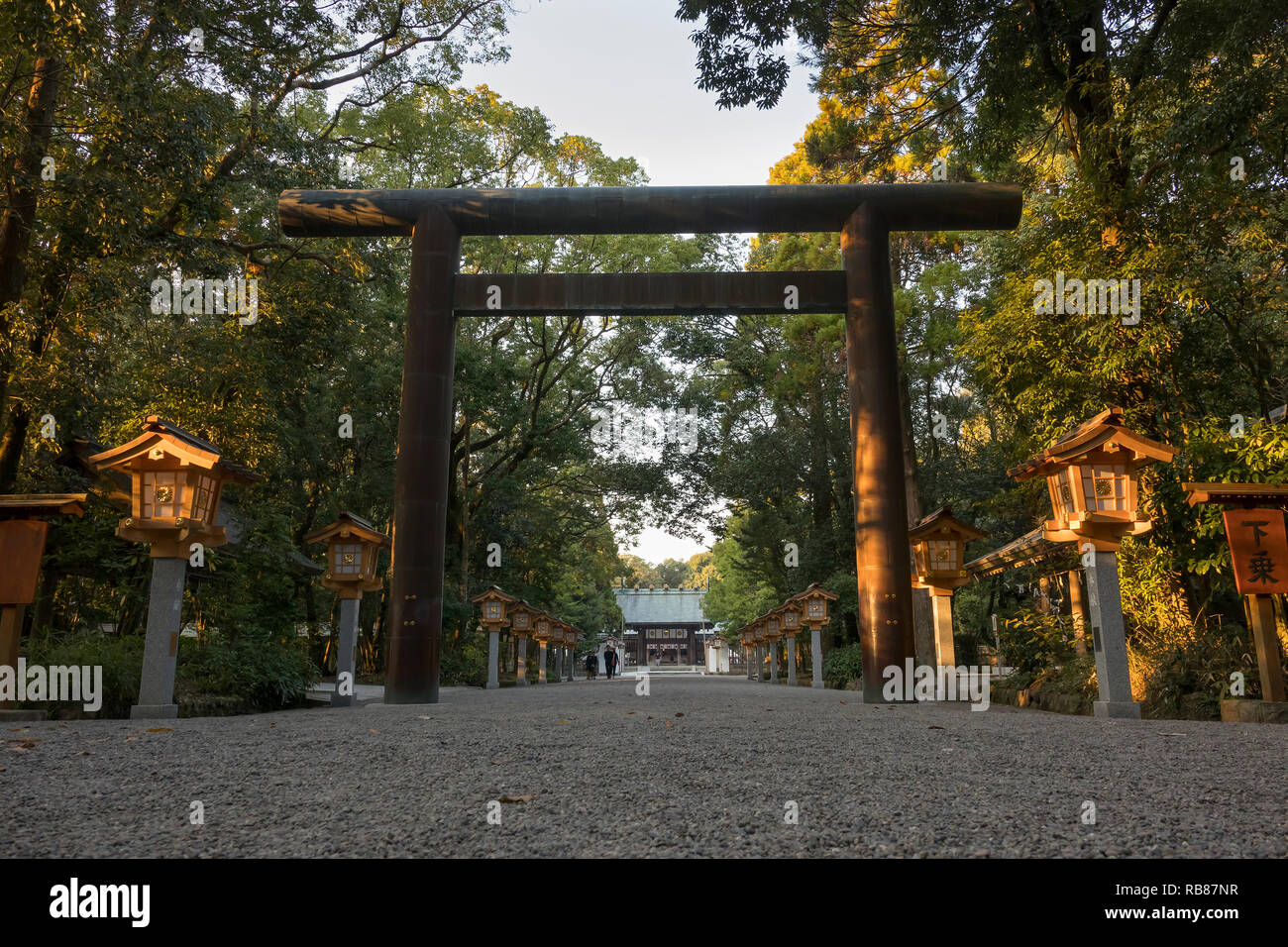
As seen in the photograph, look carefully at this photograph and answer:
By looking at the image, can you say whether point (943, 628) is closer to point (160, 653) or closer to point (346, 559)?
point (346, 559)

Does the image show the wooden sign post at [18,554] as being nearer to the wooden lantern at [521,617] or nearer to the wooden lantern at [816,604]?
the wooden lantern at [521,617]

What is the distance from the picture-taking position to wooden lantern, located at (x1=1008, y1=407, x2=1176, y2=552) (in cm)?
628

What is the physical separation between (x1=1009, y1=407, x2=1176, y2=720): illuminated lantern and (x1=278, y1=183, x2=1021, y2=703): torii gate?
1.82 metres

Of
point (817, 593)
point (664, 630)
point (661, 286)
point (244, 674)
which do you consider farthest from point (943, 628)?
point (664, 630)

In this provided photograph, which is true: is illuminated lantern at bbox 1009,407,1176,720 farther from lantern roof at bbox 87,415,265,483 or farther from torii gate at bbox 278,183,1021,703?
lantern roof at bbox 87,415,265,483

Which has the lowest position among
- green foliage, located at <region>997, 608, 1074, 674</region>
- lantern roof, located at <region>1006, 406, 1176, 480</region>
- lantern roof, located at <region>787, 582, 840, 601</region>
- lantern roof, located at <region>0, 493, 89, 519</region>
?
green foliage, located at <region>997, 608, 1074, 674</region>

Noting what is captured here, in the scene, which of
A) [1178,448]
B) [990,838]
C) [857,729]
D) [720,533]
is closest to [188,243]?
[857,729]

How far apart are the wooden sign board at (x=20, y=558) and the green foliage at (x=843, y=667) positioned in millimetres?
13222

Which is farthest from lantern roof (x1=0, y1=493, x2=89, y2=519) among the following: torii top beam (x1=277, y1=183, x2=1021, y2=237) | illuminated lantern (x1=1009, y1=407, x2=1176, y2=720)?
illuminated lantern (x1=1009, y1=407, x2=1176, y2=720)

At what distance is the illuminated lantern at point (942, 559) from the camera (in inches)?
360

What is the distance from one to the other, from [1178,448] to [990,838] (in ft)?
22.0

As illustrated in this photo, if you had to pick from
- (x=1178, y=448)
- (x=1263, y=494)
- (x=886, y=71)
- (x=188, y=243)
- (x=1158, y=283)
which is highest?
(x=886, y=71)

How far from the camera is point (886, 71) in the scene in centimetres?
988
